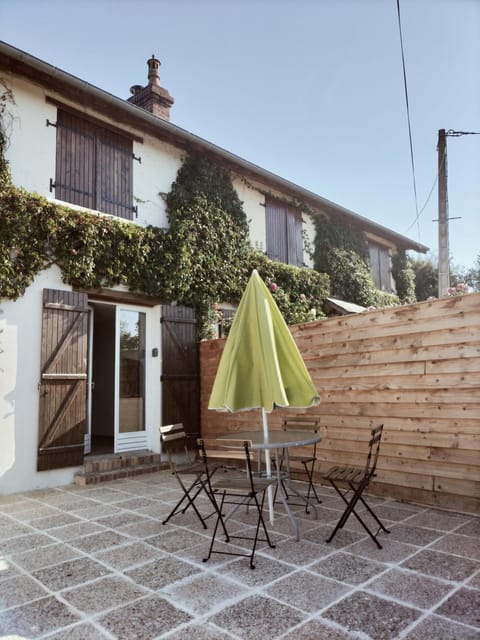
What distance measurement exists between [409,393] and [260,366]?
6.49 feet

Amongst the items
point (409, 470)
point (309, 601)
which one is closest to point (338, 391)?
point (409, 470)

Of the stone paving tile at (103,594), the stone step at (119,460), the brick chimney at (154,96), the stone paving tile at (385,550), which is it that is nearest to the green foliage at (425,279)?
the brick chimney at (154,96)

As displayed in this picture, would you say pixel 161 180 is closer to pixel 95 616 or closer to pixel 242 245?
pixel 242 245

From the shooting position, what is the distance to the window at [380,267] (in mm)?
13856

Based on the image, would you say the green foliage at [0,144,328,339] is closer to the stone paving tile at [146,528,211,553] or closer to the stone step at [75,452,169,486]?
the stone step at [75,452,169,486]

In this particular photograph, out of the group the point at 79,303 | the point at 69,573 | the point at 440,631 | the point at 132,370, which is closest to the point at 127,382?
the point at 132,370

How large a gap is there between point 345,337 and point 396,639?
3.87 m

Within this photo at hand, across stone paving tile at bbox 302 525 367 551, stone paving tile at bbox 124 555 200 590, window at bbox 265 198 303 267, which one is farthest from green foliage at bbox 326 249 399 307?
stone paving tile at bbox 124 555 200 590

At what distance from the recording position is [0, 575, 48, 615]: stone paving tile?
2766 millimetres

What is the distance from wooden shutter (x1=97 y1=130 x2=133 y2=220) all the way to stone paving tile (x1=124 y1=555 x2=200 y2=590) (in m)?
5.79

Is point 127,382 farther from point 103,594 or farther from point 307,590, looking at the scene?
point 307,590

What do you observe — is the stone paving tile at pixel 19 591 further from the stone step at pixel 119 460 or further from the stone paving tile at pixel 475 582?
the stone step at pixel 119 460

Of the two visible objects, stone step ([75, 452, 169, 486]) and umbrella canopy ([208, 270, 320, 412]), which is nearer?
umbrella canopy ([208, 270, 320, 412])

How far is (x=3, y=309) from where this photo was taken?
608cm
